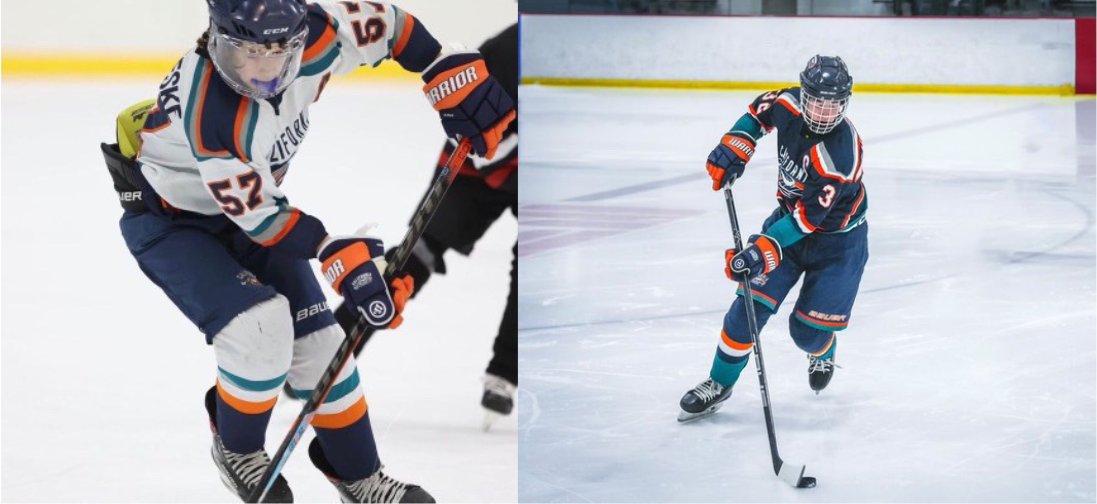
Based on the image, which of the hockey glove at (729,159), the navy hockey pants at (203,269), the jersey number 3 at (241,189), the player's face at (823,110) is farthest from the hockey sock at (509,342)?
the jersey number 3 at (241,189)

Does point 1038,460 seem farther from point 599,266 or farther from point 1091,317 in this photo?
point 599,266

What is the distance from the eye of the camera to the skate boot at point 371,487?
164cm

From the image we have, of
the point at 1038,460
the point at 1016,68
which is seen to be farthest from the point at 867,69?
the point at 1016,68

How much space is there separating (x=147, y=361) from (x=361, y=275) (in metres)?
0.41

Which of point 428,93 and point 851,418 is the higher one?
point 428,93

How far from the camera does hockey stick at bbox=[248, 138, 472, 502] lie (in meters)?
1.49

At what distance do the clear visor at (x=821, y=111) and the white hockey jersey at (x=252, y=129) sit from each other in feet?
1.74

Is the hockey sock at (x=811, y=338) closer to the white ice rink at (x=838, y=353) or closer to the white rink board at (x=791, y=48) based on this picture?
the white ice rink at (x=838, y=353)

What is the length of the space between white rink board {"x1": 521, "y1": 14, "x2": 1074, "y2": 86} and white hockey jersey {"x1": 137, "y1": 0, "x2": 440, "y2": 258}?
654mm

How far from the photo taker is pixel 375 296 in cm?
141

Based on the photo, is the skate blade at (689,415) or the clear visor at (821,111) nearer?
the clear visor at (821,111)

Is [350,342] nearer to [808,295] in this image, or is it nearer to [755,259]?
[755,259]

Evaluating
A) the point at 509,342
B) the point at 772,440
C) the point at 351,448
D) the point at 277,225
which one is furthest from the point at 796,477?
the point at 277,225

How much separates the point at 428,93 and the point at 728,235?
1.76 m
